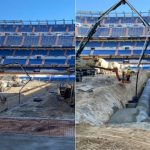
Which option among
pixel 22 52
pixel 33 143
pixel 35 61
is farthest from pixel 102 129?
pixel 22 52

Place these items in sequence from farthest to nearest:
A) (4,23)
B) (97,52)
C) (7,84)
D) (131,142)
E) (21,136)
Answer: (4,23)
(97,52)
(7,84)
(21,136)
(131,142)

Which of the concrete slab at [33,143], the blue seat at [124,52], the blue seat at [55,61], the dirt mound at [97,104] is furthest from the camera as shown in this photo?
the blue seat at [124,52]

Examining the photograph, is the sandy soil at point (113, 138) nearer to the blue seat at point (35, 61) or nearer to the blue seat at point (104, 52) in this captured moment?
the blue seat at point (35, 61)

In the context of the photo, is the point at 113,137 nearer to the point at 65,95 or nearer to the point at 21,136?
the point at 21,136

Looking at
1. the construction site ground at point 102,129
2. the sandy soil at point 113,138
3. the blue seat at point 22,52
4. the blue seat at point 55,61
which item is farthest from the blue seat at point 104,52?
the sandy soil at point 113,138

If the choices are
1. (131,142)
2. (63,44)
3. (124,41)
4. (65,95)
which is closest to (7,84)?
(65,95)

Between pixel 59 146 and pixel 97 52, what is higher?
pixel 97 52

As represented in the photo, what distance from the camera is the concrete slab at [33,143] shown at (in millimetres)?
6871

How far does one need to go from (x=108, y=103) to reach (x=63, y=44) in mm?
33765

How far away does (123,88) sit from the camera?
1562cm

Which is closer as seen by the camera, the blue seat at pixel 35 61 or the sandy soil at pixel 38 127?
the sandy soil at pixel 38 127

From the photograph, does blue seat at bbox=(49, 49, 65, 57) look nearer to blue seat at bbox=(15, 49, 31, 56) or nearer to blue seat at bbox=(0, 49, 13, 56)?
blue seat at bbox=(15, 49, 31, 56)

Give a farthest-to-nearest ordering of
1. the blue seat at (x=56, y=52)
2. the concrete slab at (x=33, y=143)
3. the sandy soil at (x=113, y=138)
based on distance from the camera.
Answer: the blue seat at (x=56, y=52) < the concrete slab at (x=33, y=143) < the sandy soil at (x=113, y=138)

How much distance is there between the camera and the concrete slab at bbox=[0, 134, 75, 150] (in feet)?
22.5
